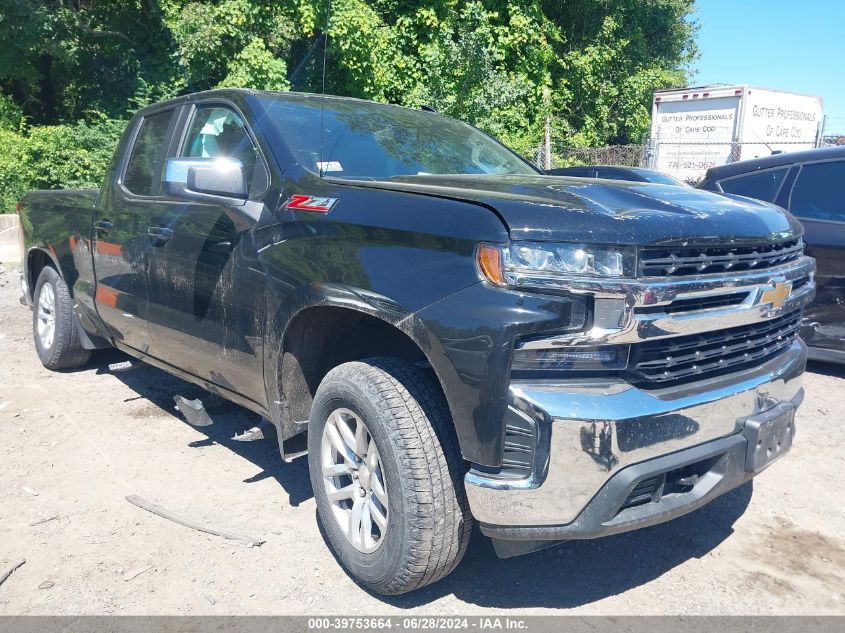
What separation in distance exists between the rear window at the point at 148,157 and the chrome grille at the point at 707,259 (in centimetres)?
297

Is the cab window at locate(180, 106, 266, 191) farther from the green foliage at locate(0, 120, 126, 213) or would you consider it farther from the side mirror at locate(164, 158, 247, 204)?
the green foliage at locate(0, 120, 126, 213)

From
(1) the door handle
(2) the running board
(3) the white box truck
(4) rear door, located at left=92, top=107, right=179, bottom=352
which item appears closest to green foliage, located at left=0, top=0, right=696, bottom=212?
(3) the white box truck

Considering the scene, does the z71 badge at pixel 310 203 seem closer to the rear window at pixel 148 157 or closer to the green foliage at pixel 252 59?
the rear window at pixel 148 157

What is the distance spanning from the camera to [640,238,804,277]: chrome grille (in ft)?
8.05

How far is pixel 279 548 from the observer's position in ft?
11.0

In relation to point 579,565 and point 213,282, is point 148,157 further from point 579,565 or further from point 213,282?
point 579,565

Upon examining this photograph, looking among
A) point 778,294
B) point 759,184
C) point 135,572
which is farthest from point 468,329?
point 759,184

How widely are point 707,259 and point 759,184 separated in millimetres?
4033

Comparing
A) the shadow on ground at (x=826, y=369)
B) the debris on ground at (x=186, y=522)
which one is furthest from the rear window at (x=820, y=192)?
the debris on ground at (x=186, y=522)

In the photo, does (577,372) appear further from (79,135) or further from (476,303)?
(79,135)

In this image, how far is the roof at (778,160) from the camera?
5840 mm

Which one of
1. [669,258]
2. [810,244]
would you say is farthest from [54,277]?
[810,244]

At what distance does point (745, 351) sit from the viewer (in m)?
2.88

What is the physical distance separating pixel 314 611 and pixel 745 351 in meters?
1.91
